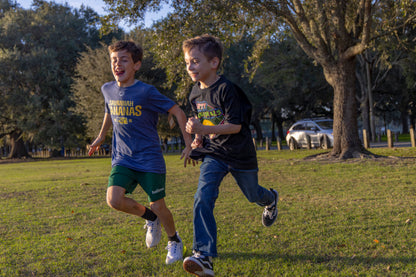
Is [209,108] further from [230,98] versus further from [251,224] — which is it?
[251,224]

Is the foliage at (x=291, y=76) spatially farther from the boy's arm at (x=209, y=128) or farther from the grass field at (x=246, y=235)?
the boy's arm at (x=209, y=128)

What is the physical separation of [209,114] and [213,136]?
21 centimetres

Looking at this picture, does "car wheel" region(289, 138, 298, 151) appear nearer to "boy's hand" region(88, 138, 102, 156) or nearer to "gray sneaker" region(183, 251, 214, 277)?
"boy's hand" region(88, 138, 102, 156)

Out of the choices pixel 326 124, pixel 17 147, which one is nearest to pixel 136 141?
pixel 326 124

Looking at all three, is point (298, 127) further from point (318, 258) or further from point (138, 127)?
point (138, 127)

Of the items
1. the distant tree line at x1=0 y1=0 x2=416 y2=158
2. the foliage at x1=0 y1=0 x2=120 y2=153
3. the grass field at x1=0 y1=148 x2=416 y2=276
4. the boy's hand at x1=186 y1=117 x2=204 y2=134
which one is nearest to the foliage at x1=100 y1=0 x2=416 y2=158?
the grass field at x1=0 y1=148 x2=416 y2=276

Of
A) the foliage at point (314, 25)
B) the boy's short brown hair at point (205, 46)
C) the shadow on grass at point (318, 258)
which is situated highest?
the foliage at point (314, 25)

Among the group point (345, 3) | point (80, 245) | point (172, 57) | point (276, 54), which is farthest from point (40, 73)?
point (80, 245)

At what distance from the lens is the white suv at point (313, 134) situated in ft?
81.6

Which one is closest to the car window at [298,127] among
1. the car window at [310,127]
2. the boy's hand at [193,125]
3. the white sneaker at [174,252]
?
the car window at [310,127]

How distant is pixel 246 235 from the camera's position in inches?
210

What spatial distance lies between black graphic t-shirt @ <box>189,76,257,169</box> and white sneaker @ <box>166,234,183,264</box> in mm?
917

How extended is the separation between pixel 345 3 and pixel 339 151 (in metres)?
5.32

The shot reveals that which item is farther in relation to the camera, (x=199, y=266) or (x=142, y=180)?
(x=142, y=180)
